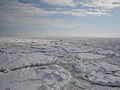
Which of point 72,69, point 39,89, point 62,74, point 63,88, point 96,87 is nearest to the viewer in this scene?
point 39,89

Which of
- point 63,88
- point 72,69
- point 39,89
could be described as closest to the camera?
point 39,89

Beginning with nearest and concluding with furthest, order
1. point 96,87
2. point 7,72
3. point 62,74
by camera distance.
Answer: point 96,87 → point 62,74 → point 7,72

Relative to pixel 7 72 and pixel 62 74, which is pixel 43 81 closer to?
pixel 62 74

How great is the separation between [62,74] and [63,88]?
1087 millimetres

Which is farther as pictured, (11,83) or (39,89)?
(11,83)

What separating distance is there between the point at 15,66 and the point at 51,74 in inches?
101

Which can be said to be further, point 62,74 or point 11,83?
point 62,74

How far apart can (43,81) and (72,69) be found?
240cm

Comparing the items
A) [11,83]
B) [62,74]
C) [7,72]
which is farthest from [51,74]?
[7,72]

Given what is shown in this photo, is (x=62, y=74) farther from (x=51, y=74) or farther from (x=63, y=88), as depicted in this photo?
(x=63, y=88)

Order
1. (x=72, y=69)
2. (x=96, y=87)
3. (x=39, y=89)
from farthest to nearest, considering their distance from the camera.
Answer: (x=72, y=69)
(x=96, y=87)
(x=39, y=89)

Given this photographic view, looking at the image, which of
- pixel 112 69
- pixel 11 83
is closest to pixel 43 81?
pixel 11 83

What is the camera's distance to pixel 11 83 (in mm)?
6070

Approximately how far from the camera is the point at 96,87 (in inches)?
253
